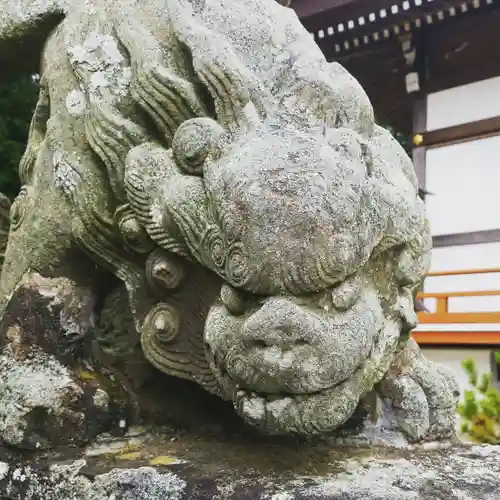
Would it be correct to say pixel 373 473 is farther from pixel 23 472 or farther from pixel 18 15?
pixel 18 15

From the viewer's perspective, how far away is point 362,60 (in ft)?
16.4

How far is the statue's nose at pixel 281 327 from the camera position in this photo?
80cm

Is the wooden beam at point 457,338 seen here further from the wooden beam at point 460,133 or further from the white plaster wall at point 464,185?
the wooden beam at point 460,133

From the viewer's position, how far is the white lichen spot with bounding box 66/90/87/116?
1136 mm

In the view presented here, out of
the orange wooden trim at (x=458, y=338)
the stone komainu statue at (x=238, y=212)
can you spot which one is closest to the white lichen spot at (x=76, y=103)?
the stone komainu statue at (x=238, y=212)

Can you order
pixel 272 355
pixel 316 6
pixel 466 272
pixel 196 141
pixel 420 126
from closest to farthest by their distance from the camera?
1. pixel 272 355
2. pixel 196 141
3. pixel 466 272
4. pixel 316 6
5. pixel 420 126

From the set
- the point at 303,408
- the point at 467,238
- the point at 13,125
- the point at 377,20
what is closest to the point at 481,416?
the point at 467,238

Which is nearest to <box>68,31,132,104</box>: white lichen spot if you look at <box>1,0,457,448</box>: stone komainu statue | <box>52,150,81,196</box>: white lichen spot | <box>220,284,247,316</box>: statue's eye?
<box>1,0,457,448</box>: stone komainu statue

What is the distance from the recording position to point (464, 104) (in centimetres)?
488

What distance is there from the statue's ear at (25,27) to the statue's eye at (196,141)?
2.12ft

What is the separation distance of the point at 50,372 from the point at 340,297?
1.72ft

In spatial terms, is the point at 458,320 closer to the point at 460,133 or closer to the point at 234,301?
the point at 460,133

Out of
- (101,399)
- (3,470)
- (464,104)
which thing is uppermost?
(464,104)

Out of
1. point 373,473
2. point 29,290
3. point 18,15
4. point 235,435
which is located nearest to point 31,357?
point 29,290
